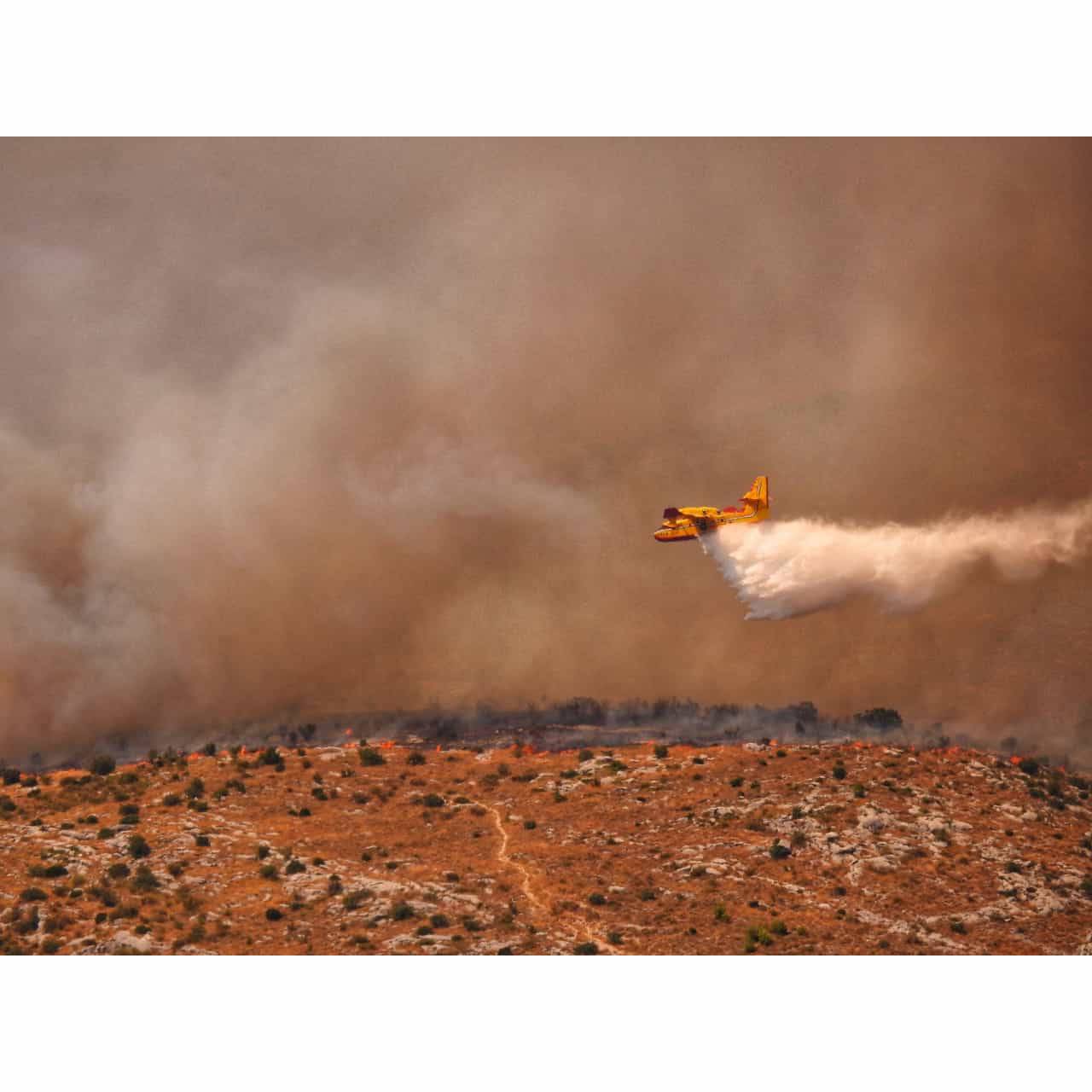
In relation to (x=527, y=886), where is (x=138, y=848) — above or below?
above

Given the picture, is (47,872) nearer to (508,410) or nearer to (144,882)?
(144,882)

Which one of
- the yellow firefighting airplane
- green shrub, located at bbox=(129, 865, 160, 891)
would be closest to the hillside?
green shrub, located at bbox=(129, 865, 160, 891)

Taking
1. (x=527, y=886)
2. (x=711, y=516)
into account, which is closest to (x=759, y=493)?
(x=711, y=516)

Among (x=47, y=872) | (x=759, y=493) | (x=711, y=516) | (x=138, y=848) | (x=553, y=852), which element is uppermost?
(x=759, y=493)

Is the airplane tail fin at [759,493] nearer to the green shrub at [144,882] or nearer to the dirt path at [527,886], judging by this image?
the dirt path at [527,886]

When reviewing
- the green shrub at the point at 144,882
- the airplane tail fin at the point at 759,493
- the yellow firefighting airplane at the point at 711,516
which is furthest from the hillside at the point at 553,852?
the airplane tail fin at the point at 759,493

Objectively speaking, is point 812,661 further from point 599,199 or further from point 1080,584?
point 599,199
